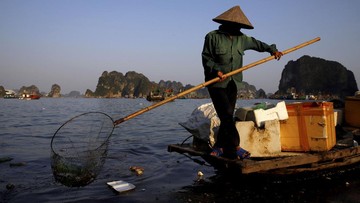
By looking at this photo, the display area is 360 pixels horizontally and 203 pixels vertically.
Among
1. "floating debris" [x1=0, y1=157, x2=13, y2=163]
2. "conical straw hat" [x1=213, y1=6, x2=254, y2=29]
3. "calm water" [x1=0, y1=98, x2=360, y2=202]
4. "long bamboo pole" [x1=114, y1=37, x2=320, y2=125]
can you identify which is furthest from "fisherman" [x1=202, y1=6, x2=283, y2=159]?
"floating debris" [x1=0, y1=157, x2=13, y2=163]

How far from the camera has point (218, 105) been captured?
5.00 m

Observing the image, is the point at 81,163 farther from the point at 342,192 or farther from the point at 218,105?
the point at 342,192

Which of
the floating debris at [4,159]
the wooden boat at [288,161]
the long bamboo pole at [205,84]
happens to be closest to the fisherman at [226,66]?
the long bamboo pole at [205,84]

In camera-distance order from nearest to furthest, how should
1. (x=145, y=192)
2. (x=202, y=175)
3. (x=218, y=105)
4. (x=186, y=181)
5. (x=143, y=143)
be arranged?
(x=218, y=105)
(x=145, y=192)
(x=186, y=181)
(x=202, y=175)
(x=143, y=143)

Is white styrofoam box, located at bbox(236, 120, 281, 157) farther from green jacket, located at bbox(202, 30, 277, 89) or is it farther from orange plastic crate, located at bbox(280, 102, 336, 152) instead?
green jacket, located at bbox(202, 30, 277, 89)

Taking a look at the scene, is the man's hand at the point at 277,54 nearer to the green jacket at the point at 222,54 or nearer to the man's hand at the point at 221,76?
the green jacket at the point at 222,54

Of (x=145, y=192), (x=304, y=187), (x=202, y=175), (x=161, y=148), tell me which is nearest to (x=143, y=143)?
(x=161, y=148)

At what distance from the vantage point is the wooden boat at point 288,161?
4.59 metres

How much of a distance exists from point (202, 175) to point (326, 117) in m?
3.08

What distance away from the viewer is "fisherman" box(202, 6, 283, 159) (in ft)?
16.2

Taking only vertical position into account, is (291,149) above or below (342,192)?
above

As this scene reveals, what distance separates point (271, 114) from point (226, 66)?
129cm

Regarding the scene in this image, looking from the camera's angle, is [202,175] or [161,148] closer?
[202,175]

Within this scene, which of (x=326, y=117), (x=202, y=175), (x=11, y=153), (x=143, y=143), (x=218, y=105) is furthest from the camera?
(x=143, y=143)
